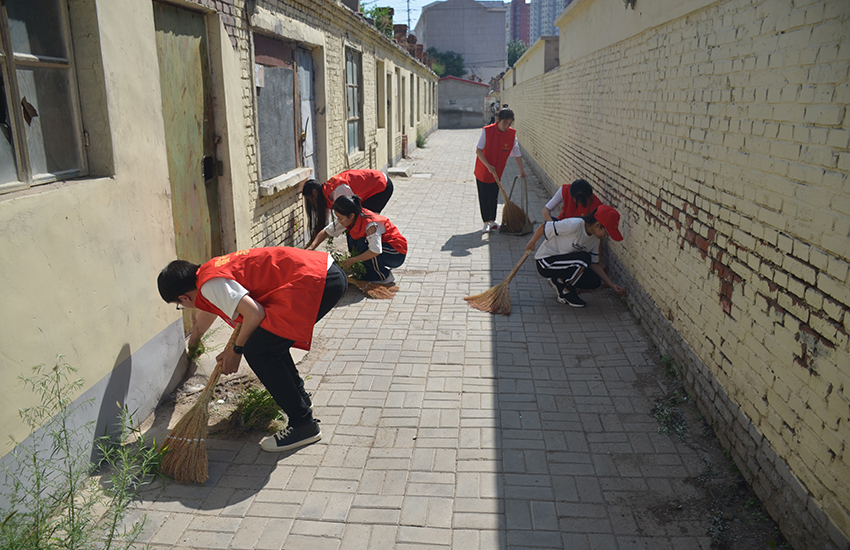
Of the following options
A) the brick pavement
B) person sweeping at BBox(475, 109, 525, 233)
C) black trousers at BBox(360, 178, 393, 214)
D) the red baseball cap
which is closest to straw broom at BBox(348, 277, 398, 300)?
the brick pavement

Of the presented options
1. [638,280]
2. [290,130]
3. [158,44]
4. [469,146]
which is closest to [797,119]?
[638,280]

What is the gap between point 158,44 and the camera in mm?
4176

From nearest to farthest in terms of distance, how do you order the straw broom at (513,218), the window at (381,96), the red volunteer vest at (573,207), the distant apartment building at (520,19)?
the red volunteer vest at (573,207)
the straw broom at (513,218)
the window at (381,96)
the distant apartment building at (520,19)

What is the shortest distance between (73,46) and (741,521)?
4238 millimetres

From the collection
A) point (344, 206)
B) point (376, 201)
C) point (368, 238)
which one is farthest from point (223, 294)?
point (376, 201)

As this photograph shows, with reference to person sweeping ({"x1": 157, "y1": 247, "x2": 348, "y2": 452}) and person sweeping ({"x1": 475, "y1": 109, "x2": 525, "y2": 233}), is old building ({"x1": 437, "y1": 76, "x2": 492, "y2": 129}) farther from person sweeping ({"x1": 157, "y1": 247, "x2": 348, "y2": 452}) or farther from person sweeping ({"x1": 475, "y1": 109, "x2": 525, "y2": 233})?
Result: person sweeping ({"x1": 157, "y1": 247, "x2": 348, "y2": 452})

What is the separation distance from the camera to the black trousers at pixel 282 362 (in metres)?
3.37

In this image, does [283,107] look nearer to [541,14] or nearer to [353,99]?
[353,99]

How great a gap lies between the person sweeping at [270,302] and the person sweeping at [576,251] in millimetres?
2700

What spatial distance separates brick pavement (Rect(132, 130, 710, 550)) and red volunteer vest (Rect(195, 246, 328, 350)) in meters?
0.81

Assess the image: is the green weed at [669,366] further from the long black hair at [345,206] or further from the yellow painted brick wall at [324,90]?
the yellow painted brick wall at [324,90]

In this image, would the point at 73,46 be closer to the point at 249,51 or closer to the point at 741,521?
the point at 249,51

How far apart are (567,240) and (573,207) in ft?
2.03

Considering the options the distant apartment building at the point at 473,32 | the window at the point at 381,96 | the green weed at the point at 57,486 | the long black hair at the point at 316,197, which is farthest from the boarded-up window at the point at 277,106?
the distant apartment building at the point at 473,32
